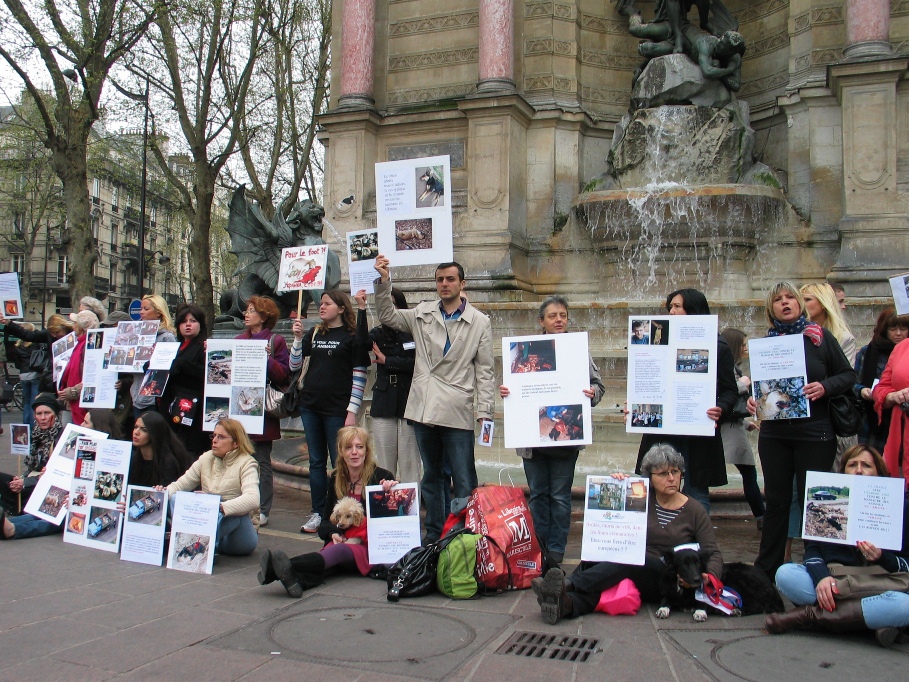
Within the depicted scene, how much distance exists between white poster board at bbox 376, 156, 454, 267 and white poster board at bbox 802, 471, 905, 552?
11.2 feet

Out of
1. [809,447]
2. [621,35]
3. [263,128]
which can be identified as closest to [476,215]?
[621,35]

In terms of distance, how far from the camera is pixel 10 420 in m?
18.8

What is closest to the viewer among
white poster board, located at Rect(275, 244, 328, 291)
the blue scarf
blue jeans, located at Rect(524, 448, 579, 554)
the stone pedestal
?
the blue scarf

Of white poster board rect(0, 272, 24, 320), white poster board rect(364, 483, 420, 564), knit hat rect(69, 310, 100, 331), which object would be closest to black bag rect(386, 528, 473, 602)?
white poster board rect(364, 483, 420, 564)

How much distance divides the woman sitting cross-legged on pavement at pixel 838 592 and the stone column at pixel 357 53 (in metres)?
13.2

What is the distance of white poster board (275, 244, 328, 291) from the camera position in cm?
812

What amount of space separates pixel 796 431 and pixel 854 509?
0.87 m

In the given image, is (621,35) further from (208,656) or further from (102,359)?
(208,656)

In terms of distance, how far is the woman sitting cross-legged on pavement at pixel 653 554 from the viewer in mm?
4828

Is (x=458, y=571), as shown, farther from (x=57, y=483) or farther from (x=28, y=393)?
(x=28, y=393)

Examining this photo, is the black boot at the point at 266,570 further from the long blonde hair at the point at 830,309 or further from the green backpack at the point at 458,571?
the long blonde hair at the point at 830,309

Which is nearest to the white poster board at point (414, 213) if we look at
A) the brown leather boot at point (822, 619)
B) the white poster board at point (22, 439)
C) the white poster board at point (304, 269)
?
the white poster board at point (304, 269)

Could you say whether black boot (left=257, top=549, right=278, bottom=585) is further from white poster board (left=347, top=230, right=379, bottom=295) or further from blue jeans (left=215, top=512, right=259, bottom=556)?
white poster board (left=347, top=230, right=379, bottom=295)

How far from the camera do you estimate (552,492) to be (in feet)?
19.9
